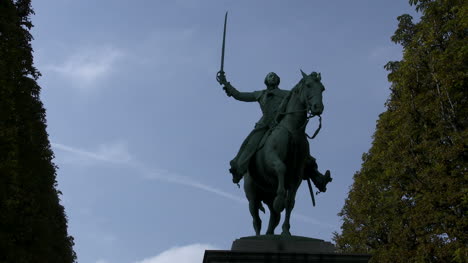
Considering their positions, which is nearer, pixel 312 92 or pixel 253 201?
pixel 312 92

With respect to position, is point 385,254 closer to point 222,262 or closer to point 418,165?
point 418,165

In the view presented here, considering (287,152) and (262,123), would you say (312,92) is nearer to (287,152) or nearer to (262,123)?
(287,152)

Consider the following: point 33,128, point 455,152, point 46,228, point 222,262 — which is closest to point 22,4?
point 33,128

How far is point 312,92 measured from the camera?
11.2m

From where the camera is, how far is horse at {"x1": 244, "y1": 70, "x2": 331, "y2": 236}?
11.1 metres

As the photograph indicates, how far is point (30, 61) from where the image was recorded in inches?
982

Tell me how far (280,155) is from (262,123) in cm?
111

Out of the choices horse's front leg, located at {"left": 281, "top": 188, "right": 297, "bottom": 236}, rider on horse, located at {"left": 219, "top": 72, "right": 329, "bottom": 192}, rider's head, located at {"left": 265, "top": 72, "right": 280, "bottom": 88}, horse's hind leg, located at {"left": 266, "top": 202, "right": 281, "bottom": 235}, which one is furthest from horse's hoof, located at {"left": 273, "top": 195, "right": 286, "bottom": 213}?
rider's head, located at {"left": 265, "top": 72, "right": 280, "bottom": 88}

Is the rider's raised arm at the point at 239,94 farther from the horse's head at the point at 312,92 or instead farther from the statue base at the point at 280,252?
the statue base at the point at 280,252

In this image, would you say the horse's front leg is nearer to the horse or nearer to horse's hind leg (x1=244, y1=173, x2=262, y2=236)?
the horse

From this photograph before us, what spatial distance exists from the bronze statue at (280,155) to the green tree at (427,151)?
1027 cm

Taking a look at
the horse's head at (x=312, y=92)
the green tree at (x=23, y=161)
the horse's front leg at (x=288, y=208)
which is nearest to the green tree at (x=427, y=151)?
the horse's front leg at (x=288, y=208)

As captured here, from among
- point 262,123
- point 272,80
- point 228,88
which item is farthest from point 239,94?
point 262,123

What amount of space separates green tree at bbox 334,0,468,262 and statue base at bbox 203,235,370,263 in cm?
1108
